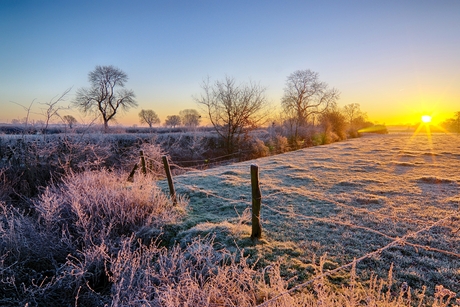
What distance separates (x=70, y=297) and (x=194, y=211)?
3239mm

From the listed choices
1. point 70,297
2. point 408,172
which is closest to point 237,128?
point 408,172

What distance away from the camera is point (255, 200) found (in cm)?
419

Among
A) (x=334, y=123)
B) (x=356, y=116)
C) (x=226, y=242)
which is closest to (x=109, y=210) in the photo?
(x=226, y=242)

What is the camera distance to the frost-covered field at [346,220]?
369 centimetres

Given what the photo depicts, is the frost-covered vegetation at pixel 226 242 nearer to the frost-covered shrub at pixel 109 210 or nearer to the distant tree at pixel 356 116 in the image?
the frost-covered shrub at pixel 109 210

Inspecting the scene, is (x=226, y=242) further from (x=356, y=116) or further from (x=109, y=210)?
(x=356, y=116)

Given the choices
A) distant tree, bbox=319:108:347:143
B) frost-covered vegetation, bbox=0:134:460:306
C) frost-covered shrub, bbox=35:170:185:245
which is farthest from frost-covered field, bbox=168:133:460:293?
distant tree, bbox=319:108:347:143

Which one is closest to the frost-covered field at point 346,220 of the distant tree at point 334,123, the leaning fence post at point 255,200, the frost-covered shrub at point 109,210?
the leaning fence post at point 255,200

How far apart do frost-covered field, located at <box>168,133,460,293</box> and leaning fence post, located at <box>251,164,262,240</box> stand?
21cm

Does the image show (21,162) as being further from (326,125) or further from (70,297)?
(326,125)

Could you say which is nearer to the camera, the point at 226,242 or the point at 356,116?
the point at 226,242

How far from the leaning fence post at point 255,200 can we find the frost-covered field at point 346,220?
209mm

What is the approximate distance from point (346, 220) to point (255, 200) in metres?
2.64

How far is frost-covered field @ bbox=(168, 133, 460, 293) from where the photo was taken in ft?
12.1
